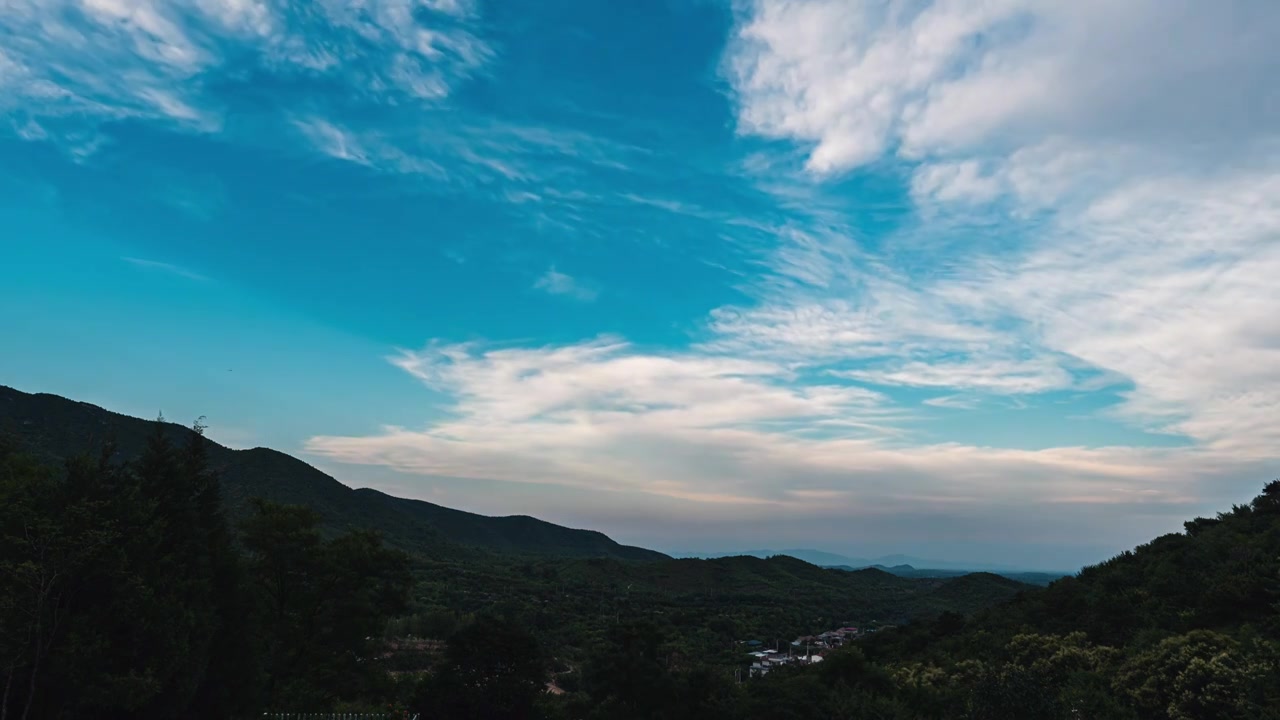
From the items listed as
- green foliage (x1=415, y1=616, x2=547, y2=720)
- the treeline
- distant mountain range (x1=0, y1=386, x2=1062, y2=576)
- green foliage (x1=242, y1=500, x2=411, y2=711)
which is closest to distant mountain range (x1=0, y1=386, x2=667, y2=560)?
distant mountain range (x1=0, y1=386, x2=1062, y2=576)

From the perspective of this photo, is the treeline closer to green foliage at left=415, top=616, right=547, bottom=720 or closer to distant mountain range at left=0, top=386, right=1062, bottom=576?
green foliage at left=415, top=616, right=547, bottom=720

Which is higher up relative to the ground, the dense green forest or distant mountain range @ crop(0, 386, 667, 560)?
distant mountain range @ crop(0, 386, 667, 560)

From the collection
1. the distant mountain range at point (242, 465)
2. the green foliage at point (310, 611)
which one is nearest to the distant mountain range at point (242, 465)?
the distant mountain range at point (242, 465)

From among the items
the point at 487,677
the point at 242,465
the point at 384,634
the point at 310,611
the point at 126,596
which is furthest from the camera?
the point at 242,465

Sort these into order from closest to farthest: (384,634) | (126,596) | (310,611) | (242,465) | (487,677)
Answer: (126,596) < (487,677) < (310,611) < (384,634) < (242,465)

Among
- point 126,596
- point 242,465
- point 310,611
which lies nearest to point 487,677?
point 310,611

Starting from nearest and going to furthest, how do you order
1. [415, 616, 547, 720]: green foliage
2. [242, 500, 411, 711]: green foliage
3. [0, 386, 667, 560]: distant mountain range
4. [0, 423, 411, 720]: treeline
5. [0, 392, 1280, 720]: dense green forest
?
[0, 423, 411, 720]: treeline
[0, 392, 1280, 720]: dense green forest
[415, 616, 547, 720]: green foliage
[242, 500, 411, 711]: green foliage
[0, 386, 667, 560]: distant mountain range

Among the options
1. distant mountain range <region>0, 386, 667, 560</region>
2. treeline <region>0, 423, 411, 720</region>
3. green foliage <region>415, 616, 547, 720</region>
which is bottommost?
green foliage <region>415, 616, 547, 720</region>

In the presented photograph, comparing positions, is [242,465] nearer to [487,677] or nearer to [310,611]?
[310,611]
